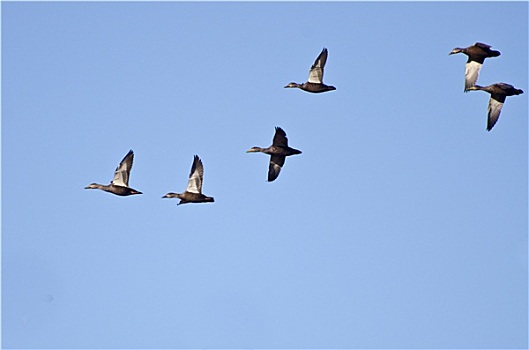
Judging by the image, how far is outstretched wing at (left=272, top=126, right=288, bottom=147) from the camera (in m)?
57.1

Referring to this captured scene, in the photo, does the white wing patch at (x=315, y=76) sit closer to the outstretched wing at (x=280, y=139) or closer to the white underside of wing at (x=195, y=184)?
the outstretched wing at (x=280, y=139)

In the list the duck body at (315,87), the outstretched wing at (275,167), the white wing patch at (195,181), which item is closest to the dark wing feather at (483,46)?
the duck body at (315,87)

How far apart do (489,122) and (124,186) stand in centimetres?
1244

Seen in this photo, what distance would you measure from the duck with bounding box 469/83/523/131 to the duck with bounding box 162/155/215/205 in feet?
30.9

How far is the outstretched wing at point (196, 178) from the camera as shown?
56781mm

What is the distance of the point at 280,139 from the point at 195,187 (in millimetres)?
3288

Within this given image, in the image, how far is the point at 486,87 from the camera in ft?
185

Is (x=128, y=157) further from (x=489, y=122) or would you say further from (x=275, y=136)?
(x=489, y=122)

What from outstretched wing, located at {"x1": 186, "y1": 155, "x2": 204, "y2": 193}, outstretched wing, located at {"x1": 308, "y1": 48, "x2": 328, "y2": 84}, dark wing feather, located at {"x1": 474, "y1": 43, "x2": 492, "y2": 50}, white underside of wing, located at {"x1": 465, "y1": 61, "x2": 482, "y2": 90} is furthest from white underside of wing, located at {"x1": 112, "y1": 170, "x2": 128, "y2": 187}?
dark wing feather, located at {"x1": 474, "y1": 43, "x2": 492, "y2": 50}

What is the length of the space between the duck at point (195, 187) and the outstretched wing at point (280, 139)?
2.61m

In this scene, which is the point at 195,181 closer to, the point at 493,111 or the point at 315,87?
the point at 315,87

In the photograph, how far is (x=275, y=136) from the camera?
188 ft

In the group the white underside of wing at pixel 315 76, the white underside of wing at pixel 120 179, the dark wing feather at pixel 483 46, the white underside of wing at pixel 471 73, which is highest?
the dark wing feather at pixel 483 46

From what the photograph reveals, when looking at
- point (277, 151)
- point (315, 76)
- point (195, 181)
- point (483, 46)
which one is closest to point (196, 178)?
point (195, 181)
